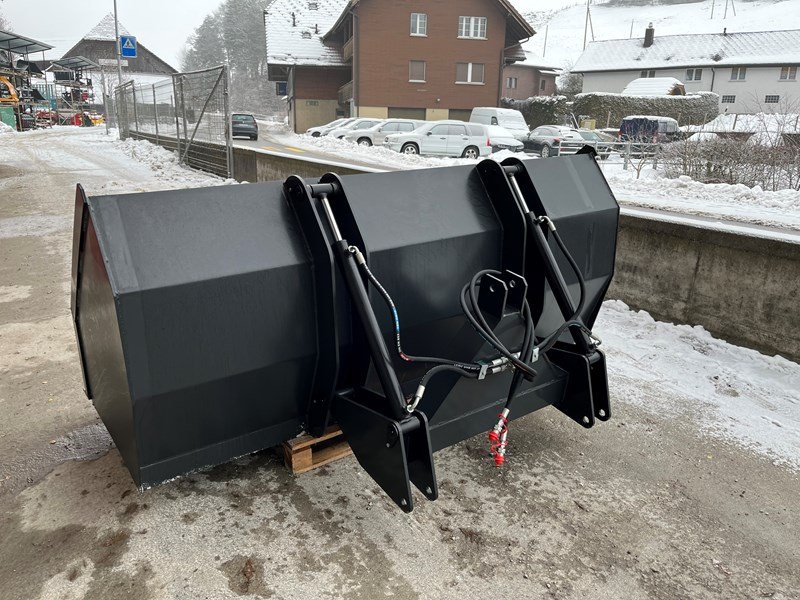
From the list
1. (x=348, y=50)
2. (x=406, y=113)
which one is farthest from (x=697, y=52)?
(x=348, y=50)

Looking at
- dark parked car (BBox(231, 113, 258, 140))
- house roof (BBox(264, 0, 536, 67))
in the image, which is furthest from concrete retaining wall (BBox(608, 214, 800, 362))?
house roof (BBox(264, 0, 536, 67))

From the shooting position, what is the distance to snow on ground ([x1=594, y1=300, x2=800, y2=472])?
3.40 metres

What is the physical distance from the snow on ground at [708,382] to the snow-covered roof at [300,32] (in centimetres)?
4107

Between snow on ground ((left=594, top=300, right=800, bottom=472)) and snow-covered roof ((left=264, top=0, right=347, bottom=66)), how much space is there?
1617 inches

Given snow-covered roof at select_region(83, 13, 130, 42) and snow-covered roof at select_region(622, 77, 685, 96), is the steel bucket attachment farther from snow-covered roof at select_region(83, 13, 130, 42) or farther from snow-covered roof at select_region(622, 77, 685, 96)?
snow-covered roof at select_region(83, 13, 130, 42)

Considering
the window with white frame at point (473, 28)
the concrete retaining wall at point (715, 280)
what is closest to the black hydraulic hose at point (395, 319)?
the concrete retaining wall at point (715, 280)

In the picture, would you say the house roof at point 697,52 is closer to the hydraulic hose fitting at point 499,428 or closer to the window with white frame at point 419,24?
the window with white frame at point 419,24

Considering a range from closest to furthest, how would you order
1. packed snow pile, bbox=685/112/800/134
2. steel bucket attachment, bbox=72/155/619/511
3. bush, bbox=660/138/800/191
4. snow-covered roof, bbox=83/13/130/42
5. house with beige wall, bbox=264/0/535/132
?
steel bucket attachment, bbox=72/155/619/511 → bush, bbox=660/138/800/191 → packed snow pile, bbox=685/112/800/134 → house with beige wall, bbox=264/0/535/132 → snow-covered roof, bbox=83/13/130/42

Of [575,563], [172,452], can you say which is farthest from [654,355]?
[172,452]

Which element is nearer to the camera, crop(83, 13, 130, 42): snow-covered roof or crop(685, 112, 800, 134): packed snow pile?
crop(685, 112, 800, 134): packed snow pile

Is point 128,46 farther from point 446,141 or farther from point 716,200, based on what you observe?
point 716,200

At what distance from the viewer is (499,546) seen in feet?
7.98

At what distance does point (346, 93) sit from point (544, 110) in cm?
1371

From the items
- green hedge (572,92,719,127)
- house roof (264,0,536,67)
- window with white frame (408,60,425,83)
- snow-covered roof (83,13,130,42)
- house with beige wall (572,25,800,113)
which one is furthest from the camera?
snow-covered roof (83,13,130,42)
